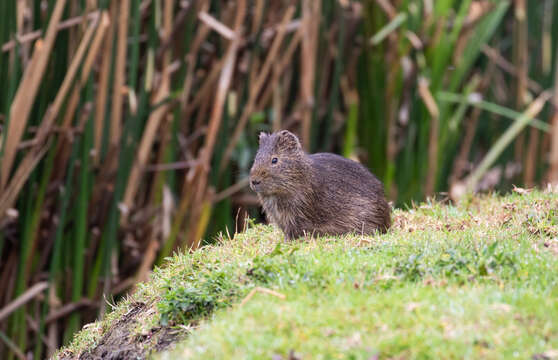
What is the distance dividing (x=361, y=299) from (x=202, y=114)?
4099 millimetres

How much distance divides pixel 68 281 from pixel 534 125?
208 inches

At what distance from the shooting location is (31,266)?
22.6ft

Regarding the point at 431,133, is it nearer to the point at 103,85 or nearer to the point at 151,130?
the point at 151,130

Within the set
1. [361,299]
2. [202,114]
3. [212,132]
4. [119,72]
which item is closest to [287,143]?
[212,132]

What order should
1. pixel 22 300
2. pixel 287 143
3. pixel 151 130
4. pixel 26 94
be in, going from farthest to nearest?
pixel 151 130 < pixel 26 94 < pixel 22 300 < pixel 287 143

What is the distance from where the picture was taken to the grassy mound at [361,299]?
3631mm

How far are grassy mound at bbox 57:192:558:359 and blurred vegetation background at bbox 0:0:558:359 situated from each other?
1.15 metres

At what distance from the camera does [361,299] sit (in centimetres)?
404

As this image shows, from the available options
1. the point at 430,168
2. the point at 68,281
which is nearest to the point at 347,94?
the point at 430,168

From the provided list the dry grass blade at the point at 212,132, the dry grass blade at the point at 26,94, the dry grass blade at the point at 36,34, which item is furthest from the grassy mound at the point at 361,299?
the dry grass blade at the point at 36,34

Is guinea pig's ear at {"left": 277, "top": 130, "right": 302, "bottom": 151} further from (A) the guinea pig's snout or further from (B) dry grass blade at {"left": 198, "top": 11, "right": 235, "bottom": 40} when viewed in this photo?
(B) dry grass blade at {"left": 198, "top": 11, "right": 235, "bottom": 40}

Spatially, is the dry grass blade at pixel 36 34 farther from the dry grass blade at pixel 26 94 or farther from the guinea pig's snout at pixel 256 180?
the guinea pig's snout at pixel 256 180


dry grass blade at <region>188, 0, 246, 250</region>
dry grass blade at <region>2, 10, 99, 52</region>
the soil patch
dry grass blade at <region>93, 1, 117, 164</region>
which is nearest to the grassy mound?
the soil patch

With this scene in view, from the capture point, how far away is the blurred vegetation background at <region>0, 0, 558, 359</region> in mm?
6688
